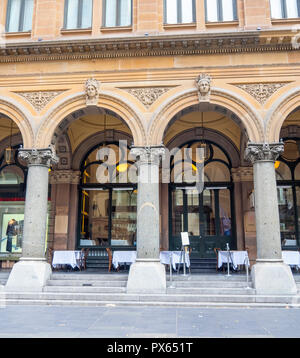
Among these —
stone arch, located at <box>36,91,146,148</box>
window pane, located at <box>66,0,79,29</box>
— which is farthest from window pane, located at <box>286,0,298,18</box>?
window pane, located at <box>66,0,79,29</box>

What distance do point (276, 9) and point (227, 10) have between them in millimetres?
1685

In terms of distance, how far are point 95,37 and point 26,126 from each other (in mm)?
3836

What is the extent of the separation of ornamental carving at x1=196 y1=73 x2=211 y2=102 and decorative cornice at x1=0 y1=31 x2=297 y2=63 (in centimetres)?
99

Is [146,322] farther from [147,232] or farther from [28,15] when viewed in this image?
[28,15]

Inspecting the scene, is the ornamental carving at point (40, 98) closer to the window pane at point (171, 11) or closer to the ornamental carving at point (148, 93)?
the ornamental carving at point (148, 93)

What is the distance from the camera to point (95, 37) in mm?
11508

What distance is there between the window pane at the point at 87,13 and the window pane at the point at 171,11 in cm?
283

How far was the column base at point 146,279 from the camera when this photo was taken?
9.72 meters

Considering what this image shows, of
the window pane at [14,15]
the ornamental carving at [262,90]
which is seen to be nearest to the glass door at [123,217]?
the ornamental carving at [262,90]

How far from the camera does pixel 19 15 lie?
41.6 ft

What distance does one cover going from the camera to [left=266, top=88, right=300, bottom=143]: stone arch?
35.1 ft

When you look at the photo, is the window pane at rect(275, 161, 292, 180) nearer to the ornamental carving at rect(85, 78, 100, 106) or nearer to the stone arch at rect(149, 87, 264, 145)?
the stone arch at rect(149, 87, 264, 145)
